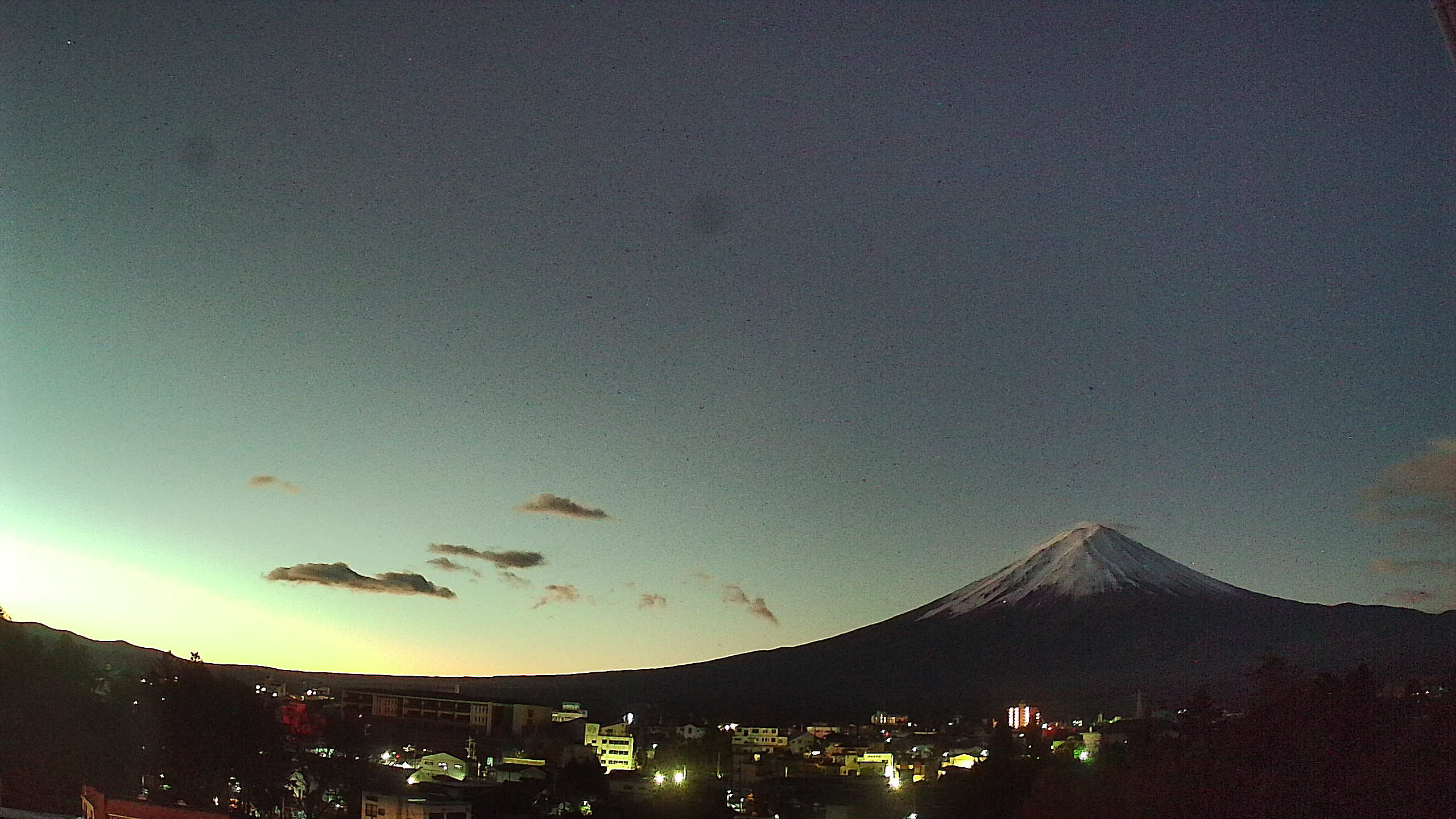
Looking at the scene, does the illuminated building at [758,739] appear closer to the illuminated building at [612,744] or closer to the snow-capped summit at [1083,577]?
the illuminated building at [612,744]

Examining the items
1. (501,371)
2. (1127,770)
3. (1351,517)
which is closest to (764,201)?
(501,371)

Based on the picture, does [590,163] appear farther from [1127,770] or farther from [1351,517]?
[1351,517]

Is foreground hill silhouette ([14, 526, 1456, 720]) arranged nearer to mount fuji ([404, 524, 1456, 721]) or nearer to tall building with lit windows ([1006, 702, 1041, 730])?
mount fuji ([404, 524, 1456, 721])

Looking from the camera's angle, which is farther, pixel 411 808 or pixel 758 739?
pixel 758 739

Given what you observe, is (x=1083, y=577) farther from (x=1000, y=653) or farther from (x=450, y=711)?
(x=450, y=711)

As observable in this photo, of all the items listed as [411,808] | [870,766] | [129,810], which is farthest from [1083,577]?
[129,810]
